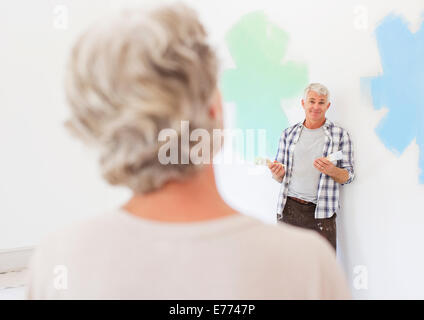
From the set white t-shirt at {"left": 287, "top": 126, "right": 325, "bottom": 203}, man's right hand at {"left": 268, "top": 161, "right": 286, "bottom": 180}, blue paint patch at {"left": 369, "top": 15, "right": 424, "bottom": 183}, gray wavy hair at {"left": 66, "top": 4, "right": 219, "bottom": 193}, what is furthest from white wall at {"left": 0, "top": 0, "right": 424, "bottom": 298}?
gray wavy hair at {"left": 66, "top": 4, "right": 219, "bottom": 193}

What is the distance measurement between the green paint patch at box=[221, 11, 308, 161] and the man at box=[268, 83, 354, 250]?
31 centimetres

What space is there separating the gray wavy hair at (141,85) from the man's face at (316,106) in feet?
6.54

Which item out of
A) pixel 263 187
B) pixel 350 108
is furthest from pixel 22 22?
pixel 350 108

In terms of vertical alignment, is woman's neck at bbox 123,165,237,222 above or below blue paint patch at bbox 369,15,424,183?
below

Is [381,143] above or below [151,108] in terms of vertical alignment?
above

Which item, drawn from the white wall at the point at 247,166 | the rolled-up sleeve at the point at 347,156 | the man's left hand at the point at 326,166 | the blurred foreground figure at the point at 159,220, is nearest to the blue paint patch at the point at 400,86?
the white wall at the point at 247,166

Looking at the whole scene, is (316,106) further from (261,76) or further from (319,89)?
(261,76)

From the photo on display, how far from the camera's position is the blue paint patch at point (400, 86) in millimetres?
2262

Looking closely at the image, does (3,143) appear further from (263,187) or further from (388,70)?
(388,70)

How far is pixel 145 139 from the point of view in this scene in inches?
24.1

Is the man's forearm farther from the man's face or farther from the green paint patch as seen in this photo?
the green paint patch

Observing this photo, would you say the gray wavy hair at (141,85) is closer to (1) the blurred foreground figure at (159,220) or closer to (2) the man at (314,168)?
(1) the blurred foreground figure at (159,220)

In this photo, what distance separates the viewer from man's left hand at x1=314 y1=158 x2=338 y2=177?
2.44 metres

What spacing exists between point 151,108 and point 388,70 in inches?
82.3
